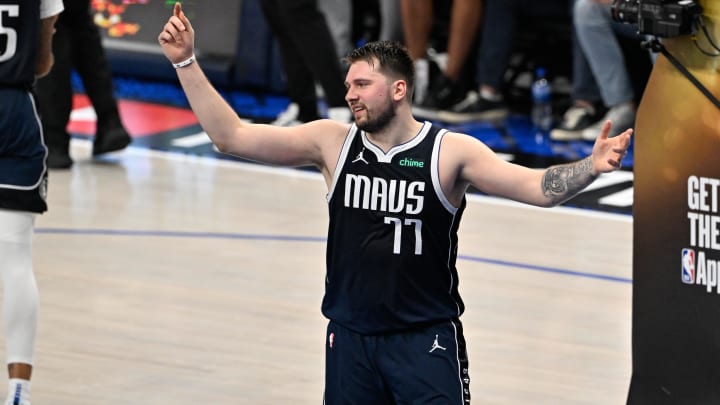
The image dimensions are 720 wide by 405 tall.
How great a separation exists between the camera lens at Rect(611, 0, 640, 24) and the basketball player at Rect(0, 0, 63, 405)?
6.67 ft

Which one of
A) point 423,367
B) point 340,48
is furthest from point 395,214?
point 340,48

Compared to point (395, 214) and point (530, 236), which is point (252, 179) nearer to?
point (530, 236)

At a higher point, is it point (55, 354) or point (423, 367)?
point (423, 367)

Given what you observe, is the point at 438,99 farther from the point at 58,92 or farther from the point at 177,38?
the point at 177,38

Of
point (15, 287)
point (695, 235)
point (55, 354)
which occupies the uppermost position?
point (695, 235)

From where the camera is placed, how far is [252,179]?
31.7 feet

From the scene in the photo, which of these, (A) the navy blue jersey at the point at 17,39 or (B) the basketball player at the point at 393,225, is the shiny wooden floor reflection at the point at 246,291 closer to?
(A) the navy blue jersey at the point at 17,39

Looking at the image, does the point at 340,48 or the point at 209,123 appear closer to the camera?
the point at 209,123

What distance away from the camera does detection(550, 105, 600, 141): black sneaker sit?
10.6 meters

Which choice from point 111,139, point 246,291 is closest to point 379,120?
point 246,291

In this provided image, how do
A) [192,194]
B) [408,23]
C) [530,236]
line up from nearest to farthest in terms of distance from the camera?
1. [530,236]
2. [192,194]
3. [408,23]

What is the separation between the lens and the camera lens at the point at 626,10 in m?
5.05

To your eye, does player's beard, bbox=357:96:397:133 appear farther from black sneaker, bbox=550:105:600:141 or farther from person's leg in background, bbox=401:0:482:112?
person's leg in background, bbox=401:0:482:112

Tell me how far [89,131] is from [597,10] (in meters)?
3.55
